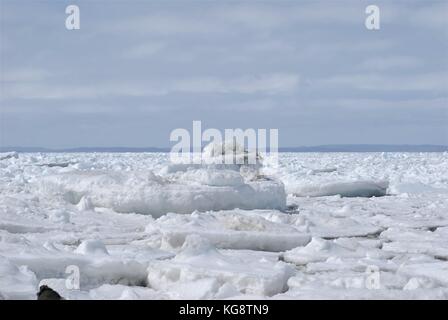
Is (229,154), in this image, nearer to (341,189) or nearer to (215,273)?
(341,189)

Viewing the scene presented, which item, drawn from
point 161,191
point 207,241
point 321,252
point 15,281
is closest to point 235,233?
point 321,252

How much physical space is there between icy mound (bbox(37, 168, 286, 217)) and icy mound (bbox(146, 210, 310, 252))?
1.64 m

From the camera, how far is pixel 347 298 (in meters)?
4.35

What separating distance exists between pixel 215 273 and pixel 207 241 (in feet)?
2.61

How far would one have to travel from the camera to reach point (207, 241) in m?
5.74

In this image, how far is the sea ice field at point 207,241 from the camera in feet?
15.6

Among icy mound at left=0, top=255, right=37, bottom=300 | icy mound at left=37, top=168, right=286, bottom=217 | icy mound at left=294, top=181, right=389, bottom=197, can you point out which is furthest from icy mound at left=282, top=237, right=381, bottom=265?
icy mound at left=294, top=181, right=389, bottom=197

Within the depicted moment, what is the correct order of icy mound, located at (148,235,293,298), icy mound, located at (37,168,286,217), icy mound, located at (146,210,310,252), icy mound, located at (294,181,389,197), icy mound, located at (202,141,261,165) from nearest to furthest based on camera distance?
icy mound, located at (148,235,293,298), icy mound, located at (146,210,310,252), icy mound, located at (37,168,286,217), icy mound, located at (202,141,261,165), icy mound, located at (294,181,389,197)

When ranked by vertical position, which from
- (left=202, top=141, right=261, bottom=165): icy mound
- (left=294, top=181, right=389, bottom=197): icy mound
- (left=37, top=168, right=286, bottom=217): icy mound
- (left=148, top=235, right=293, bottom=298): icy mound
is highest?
(left=202, top=141, right=261, bottom=165): icy mound

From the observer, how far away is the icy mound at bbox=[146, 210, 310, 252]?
6.71 meters

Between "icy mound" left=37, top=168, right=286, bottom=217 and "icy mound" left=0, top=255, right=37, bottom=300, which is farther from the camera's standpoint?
"icy mound" left=37, top=168, right=286, bottom=217

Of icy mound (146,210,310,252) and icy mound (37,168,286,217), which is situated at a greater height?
icy mound (37,168,286,217)

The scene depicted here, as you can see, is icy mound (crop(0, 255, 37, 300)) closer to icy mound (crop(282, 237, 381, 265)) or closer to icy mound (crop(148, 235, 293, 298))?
icy mound (crop(148, 235, 293, 298))
